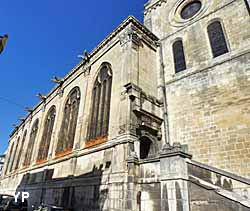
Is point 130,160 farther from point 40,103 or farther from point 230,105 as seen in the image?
point 40,103

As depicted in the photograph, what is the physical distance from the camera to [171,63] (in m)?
12.4

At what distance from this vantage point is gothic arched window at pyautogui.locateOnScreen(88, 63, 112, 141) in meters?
11.1

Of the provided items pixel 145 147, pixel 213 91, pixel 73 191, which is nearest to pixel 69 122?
pixel 73 191

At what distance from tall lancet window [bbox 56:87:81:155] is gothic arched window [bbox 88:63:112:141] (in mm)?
2500

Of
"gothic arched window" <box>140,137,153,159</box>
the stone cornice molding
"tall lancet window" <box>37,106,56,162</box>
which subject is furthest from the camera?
"tall lancet window" <box>37,106,56,162</box>

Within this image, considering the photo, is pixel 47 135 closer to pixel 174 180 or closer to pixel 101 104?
pixel 101 104

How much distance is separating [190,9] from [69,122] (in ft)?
39.9

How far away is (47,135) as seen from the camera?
18.5 meters

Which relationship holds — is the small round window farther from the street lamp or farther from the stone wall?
the street lamp

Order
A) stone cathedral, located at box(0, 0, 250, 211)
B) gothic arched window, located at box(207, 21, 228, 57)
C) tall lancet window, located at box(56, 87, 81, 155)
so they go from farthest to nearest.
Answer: tall lancet window, located at box(56, 87, 81, 155) < gothic arched window, located at box(207, 21, 228, 57) < stone cathedral, located at box(0, 0, 250, 211)

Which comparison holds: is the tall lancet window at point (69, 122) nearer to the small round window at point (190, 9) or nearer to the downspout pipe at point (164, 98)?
the downspout pipe at point (164, 98)


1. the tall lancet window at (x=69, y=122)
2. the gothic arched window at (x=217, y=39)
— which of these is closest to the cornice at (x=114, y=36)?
the tall lancet window at (x=69, y=122)

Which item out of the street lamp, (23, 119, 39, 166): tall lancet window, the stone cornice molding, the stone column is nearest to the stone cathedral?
the stone column

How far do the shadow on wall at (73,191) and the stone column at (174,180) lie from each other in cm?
331
